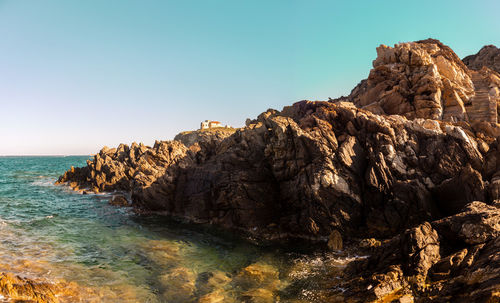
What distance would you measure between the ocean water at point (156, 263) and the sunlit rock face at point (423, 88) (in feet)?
104

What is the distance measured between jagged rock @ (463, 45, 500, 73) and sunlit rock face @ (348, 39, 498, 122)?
31.2m

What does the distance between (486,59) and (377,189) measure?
79.2 m

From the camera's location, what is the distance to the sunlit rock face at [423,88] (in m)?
40.9

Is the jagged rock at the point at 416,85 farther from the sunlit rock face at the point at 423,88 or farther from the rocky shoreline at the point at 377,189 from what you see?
the rocky shoreline at the point at 377,189

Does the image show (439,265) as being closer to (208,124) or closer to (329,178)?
(329,178)

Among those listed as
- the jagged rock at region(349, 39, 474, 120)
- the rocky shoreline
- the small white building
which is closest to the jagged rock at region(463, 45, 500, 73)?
the jagged rock at region(349, 39, 474, 120)

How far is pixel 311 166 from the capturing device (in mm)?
28422

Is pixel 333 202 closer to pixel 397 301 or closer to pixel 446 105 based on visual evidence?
pixel 397 301

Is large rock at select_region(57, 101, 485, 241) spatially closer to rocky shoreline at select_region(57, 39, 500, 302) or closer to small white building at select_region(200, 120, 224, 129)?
rocky shoreline at select_region(57, 39, 500, 302)

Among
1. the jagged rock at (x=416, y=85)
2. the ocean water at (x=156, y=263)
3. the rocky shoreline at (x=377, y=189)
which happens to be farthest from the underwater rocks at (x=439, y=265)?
the jagged rock at (x=416, y=85)

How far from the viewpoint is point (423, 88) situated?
4238 centimetres

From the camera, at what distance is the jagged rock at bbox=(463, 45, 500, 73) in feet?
235

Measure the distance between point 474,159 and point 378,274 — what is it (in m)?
18.8

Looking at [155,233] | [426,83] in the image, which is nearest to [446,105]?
[426,83]
